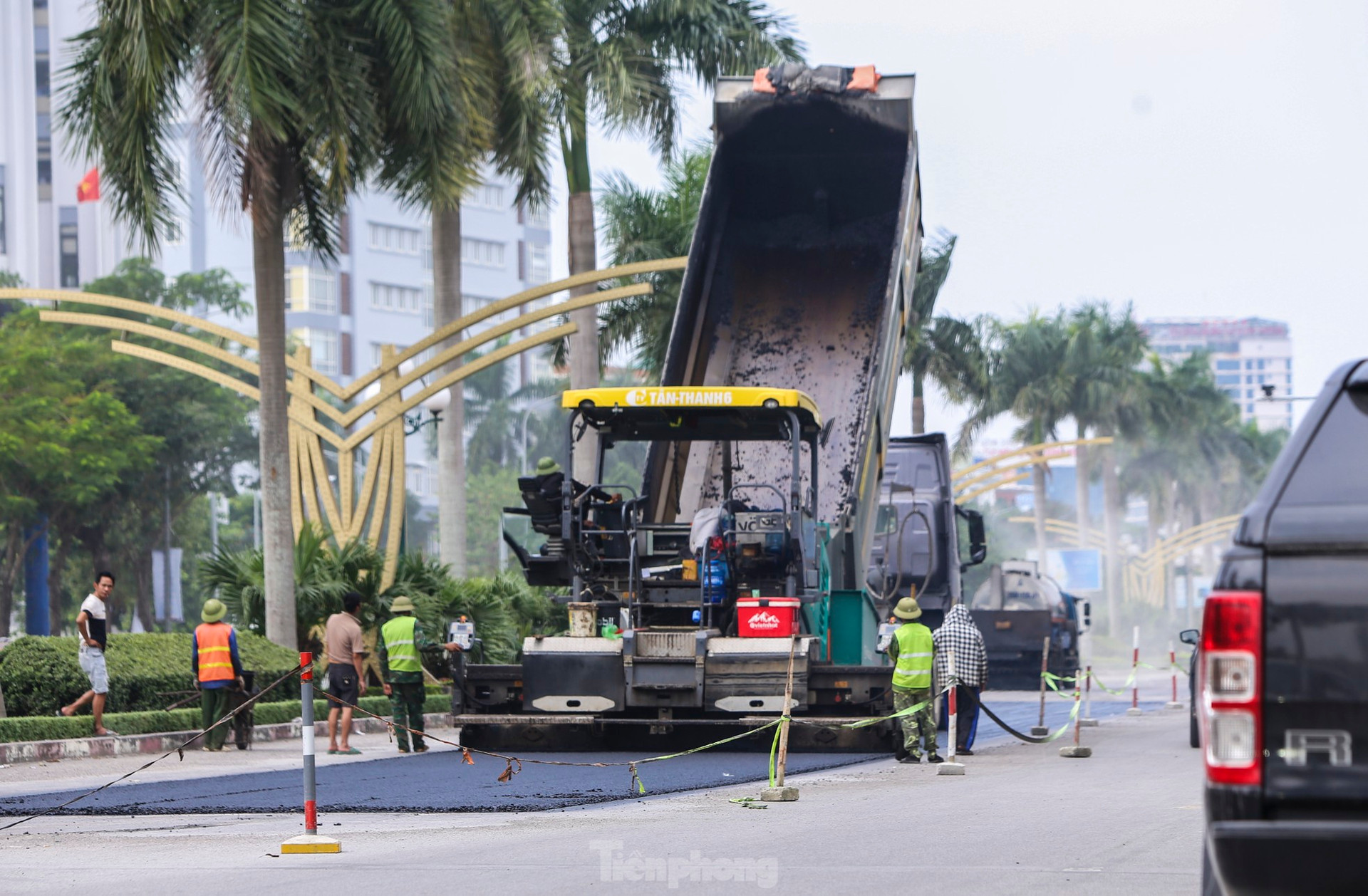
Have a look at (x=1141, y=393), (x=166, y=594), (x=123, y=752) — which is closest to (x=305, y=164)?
(x=123, y=752)

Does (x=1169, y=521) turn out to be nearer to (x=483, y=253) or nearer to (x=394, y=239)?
(x=483, y=253)

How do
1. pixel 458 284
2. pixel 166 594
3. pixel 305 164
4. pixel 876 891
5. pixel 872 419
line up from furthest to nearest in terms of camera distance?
pixel 166 594, pixel 458 284, pixel 305 164, pixel 872 419, pixel 876 891

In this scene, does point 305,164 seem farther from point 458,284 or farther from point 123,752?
point 123,752

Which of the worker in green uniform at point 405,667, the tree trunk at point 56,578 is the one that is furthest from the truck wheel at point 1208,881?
the tree trunk at point 56,578

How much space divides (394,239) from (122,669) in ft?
302

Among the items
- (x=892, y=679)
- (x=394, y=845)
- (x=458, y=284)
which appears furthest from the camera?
(x=458, y=284)

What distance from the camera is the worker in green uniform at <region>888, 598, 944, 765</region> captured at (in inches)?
608

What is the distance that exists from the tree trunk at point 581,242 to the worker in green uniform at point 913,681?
12004 millimetres

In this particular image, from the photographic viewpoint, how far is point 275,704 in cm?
1977

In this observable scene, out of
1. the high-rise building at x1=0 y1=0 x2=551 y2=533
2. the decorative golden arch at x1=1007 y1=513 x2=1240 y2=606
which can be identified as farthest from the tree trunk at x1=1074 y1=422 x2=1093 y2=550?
the high-rise building at x1=0 y1=0 x2=551 y2=533

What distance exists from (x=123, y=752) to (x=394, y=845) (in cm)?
825

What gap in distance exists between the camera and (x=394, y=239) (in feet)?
356

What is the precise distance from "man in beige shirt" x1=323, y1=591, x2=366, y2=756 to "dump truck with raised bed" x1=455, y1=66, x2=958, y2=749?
175cm

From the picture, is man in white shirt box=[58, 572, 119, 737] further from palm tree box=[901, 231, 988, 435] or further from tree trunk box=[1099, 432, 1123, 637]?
tree trunk box=[1099, 432, 1123, 637]
